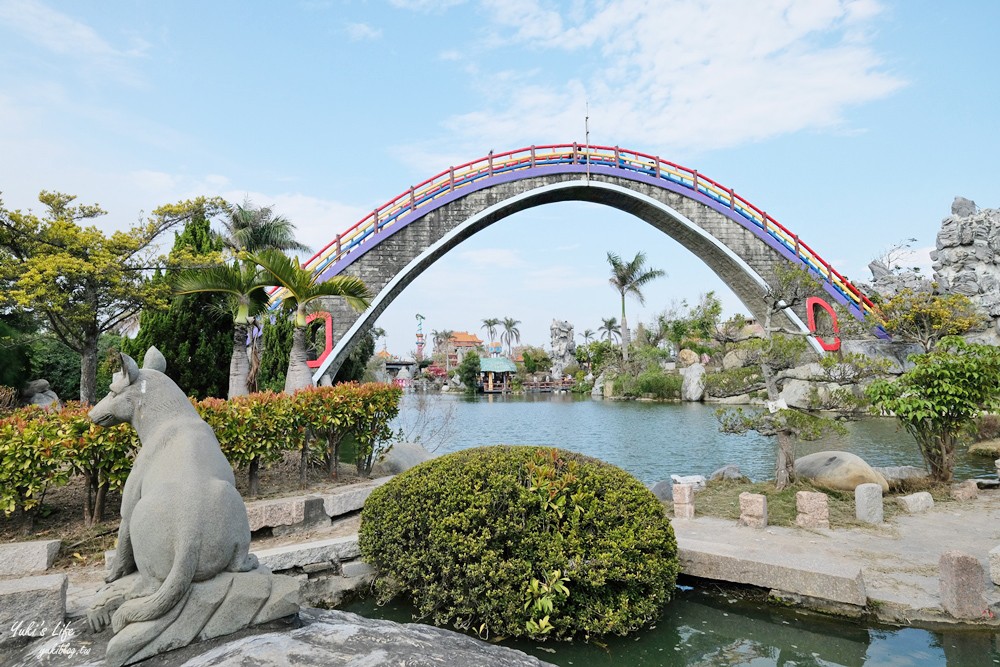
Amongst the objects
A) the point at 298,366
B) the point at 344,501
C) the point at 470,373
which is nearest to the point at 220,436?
the point at 344,501

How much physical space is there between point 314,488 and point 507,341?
77.1m

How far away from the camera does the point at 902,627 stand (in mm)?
4164

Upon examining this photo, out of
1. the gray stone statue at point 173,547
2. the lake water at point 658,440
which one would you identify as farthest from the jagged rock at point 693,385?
A: the gray stone statue at point 173,547

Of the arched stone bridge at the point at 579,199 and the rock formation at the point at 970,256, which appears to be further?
the rock formation at the point at 970,256

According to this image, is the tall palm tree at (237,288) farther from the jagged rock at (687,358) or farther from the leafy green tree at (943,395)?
the jagged rock at (687,358)

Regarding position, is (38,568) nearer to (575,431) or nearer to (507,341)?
(575,431)

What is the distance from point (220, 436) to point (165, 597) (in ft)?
12.5

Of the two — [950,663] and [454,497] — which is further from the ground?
[454,497]

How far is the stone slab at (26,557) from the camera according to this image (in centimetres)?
Answer: 461

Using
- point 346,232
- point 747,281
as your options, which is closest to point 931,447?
point 747,281

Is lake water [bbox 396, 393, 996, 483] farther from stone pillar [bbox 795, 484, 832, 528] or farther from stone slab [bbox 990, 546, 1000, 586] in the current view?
stone slab [bbox 990, 546, 1000, 586]

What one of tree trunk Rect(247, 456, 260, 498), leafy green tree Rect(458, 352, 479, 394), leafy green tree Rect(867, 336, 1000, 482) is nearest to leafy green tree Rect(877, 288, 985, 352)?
leafy green tree Rect(867, 336, 1000, 482)

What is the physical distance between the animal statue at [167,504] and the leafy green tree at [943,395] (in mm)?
8748

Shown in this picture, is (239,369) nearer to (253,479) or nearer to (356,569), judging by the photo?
(253,479)
